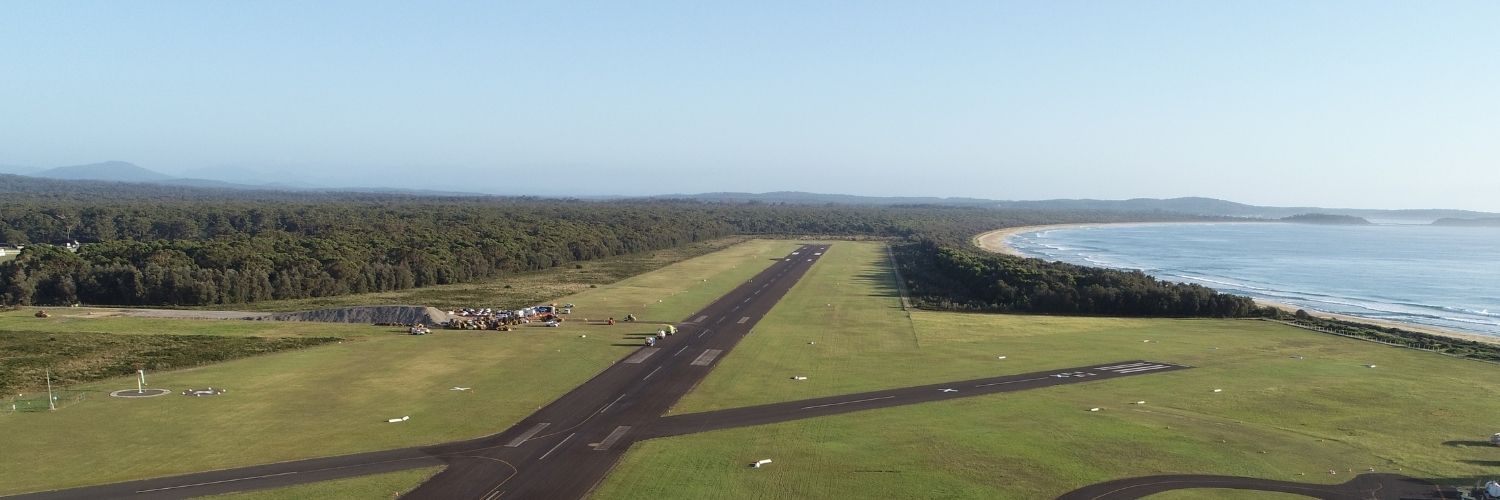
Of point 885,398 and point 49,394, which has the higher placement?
point 885,398

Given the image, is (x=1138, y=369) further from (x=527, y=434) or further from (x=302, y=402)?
(x=302, y=402)

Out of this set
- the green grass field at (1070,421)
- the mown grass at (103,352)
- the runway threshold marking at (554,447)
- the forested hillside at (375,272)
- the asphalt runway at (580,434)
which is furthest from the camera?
the forested hillside at (375,272)

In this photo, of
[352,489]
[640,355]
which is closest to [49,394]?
[352,489]

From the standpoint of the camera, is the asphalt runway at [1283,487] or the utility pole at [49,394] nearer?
the asphalt runway at [1283,487]

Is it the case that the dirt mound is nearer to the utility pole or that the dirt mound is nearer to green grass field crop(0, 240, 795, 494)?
green grass field crop(0, 240, 795, 494)

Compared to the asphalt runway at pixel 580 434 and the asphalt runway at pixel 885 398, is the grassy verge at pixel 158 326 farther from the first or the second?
the asphalt runway at pixel 885 398

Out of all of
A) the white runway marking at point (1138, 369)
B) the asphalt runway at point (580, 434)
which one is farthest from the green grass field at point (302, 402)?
the white runway marking at point (1138, 369)
